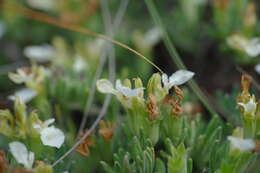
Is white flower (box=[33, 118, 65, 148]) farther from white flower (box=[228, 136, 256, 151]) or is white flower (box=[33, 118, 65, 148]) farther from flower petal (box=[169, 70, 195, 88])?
white flower (box=[228, 136, 256, 151])

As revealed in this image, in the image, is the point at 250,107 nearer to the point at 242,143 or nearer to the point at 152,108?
the point at 242,143

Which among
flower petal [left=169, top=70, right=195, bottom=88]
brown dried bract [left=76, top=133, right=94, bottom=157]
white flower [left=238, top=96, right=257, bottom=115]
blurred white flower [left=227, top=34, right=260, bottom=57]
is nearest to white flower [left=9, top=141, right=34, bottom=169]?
brown dried bract [left=76, top=133, right=94, bottom=157]

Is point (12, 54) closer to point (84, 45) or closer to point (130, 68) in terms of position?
point (84, 45)

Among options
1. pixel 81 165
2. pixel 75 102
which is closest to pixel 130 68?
pixel 75 102

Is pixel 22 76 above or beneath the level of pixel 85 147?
above

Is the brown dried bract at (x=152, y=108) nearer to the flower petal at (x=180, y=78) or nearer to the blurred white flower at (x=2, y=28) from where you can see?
the flower petal at (x=180, y=78)

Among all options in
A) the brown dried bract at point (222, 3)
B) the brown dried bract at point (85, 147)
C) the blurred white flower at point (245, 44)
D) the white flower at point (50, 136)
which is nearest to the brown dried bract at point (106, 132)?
the brown dried bract at point (85, 147)

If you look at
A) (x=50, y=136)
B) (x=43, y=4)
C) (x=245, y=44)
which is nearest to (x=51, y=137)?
(x=50, y=136)
